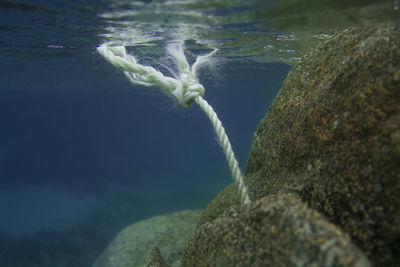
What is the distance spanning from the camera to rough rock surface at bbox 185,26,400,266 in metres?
1.58

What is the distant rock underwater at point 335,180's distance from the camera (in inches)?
58.9

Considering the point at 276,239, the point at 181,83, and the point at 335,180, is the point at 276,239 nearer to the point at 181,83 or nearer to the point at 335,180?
the point at 335,180

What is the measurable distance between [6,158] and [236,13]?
63476 millimetres

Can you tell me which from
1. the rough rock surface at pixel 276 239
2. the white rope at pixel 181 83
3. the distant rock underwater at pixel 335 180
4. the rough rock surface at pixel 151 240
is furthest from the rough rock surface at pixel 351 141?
the rough rock surface at pixel 151 240

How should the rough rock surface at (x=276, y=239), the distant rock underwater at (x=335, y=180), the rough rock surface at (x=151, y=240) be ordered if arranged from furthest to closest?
the rough rock surface at (x=151, y=240) → the distant rock underwater at (x=335, y=180) → the rough rock surface at (x=276, y=239)

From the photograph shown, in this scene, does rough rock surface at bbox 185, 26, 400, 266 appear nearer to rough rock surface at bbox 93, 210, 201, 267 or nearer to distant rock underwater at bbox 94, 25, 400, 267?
distant rock underwater at bbox 94, 25, 400, 267

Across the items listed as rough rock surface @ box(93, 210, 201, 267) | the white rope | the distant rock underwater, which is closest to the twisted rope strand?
the white rope

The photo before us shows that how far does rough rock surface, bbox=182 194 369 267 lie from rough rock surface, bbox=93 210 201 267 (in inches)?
188

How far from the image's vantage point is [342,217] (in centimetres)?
177

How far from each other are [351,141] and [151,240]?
22.1 feet

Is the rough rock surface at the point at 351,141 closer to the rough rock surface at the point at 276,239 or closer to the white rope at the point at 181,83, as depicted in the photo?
the rough rock surface at the point at 276,239

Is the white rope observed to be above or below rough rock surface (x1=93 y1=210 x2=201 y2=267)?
above

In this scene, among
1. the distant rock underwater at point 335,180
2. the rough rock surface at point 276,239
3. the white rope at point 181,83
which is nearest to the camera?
the rough rock surface at point 276,239

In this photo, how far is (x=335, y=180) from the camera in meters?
1.91
